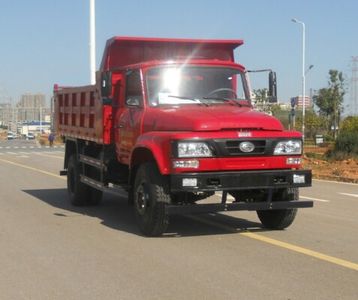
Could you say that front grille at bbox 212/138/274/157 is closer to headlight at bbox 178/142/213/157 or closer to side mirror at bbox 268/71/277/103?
headlight at bbox 178/142/213/157

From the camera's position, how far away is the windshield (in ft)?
29.7

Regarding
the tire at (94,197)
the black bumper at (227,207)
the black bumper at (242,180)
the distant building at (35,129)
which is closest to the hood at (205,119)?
the black bumper at (242,180)

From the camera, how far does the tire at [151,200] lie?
8141mm

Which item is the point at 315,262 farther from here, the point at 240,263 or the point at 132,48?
the point at 132,48

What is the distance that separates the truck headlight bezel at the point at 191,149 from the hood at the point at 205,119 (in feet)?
0.80

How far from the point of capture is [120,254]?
7488mm

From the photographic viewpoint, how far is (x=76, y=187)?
39.9ft

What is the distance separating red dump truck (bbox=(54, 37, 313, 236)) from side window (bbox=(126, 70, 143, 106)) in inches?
0.6

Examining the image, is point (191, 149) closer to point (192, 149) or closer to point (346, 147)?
point (192, 149)

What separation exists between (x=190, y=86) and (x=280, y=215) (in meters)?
2.33

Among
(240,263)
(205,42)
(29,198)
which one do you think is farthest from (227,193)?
(29,198)

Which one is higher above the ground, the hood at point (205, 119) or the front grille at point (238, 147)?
the hood at point (205, 119)

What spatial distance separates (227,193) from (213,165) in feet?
2.01

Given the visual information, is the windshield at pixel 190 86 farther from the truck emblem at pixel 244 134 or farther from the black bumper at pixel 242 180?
the black bumper at pixel 242 180
